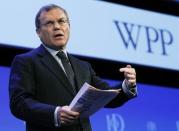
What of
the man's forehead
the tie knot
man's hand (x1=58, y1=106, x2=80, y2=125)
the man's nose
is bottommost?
man's hand (x1=58, y1=106, x2=80, y2=125)

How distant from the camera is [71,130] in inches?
61.5

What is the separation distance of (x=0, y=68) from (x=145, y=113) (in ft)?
2.79

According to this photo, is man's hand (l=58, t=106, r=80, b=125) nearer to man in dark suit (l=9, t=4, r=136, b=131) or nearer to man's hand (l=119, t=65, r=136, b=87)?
man in dark suit (l=9, t=4, r=136, b=131)

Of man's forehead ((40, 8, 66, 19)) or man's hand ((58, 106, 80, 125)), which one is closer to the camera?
man's hand ((58, 106, 80, 125))

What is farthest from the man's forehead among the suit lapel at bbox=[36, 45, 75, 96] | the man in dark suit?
the suit lapel at bbox=[36, 45, 75, 96]

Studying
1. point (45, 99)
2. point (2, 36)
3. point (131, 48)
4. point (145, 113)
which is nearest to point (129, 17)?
point (131, 48)

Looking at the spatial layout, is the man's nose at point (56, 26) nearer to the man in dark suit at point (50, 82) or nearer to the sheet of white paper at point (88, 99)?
the man in dark suit at point (50, 82)

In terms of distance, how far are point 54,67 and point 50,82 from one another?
6 centimetres

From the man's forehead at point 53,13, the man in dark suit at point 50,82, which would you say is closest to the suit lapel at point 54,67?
the man in dark suit at point 50,82

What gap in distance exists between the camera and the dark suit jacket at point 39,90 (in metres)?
1.51

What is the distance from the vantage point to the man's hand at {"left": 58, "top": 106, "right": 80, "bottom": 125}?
1438mm

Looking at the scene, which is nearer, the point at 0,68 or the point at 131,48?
the point at 0,68

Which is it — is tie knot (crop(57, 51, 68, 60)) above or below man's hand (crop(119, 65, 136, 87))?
above

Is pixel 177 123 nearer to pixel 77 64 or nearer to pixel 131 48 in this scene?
pixel 131 48
